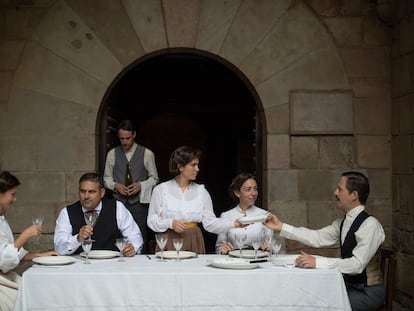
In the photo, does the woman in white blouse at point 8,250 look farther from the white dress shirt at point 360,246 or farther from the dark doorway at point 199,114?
the dark doorway at point 199,114

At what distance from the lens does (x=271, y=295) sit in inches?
138

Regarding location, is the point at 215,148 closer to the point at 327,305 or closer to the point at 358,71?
the point at 358,71

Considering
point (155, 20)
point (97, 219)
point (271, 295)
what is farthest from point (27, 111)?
point (271, 295)

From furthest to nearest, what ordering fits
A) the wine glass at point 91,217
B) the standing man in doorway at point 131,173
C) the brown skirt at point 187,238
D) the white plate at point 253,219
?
the standing man in doorway at point 131,173 < the brown skirt at point 187,238 < the wine glass at point 91,217 < the white plate at point 253,219

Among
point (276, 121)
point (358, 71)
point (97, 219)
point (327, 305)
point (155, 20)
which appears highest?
point (155, 20)

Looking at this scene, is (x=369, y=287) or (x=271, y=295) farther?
(x=369, y=287)

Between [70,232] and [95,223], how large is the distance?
170 mm

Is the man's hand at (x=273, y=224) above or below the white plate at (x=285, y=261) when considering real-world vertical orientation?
above

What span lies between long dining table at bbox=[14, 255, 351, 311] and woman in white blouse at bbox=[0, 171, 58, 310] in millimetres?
300

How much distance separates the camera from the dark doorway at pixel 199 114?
998cm

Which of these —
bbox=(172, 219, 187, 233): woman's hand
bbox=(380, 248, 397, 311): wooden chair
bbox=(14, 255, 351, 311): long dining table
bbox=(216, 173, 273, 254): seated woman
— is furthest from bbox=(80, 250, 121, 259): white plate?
bbox=(380, 248, 397, 311): wooden chair

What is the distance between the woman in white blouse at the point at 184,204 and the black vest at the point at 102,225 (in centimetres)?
36

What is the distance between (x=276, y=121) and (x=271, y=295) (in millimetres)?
2628

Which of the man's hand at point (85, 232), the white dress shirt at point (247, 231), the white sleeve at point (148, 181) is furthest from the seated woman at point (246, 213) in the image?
the white sleeve at point (148, 181)
